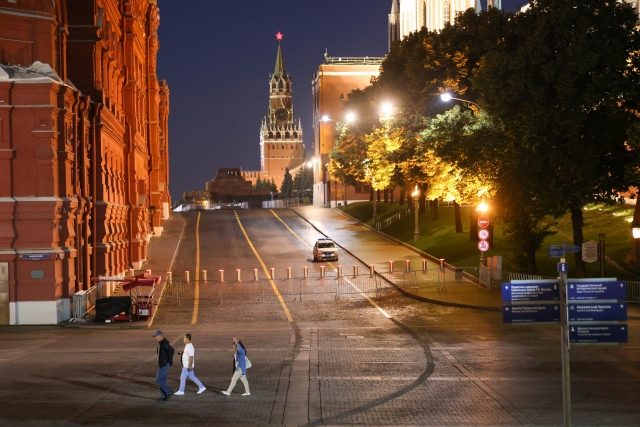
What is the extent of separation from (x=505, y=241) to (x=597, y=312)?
32.5m

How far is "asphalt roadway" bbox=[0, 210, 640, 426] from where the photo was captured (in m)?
16.9

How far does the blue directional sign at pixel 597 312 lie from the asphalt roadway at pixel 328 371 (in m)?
4.52

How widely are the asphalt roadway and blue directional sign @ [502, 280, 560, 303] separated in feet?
14.9

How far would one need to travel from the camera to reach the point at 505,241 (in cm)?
4403

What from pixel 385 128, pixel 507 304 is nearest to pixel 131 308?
pixel 507 304

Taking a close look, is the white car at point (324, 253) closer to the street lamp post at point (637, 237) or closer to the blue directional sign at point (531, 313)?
the street lamp post at point (637, 237)

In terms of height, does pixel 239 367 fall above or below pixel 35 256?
below

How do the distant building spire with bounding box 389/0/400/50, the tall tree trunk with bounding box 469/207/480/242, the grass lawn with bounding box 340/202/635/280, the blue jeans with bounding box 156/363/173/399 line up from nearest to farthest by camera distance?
the blue jeans with bounding box 156/363/173/399 < the grass lawn with bounding box 340/202/635/280 < the tall tree trunk with bounding box 469/207/480/242 < the distant building spire with bounding box 389/0/400/50

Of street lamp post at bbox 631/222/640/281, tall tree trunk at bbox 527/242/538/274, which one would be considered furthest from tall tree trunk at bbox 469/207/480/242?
street lamp post at bbox 631/222/640/281

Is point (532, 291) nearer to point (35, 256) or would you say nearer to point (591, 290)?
point (591, 290)

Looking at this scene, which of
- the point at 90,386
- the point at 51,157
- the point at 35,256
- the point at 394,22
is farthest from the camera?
the point at 394,22

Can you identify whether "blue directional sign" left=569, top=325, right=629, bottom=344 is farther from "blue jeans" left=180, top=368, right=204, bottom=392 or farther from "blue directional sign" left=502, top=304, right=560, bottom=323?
"blue jeans" left=180, top=368, right=204, bottom=392

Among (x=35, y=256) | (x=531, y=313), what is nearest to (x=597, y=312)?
(x=531, y=313)

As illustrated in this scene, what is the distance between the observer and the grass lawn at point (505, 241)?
42.9 m
